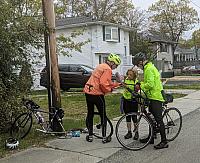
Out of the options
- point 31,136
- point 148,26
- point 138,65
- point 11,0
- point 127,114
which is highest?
point 148,26

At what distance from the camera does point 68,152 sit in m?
7.45

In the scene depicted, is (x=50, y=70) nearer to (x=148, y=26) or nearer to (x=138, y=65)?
(x=138, y=65)

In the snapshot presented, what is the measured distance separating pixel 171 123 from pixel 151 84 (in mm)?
1357

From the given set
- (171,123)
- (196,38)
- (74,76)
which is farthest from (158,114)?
(196,38)

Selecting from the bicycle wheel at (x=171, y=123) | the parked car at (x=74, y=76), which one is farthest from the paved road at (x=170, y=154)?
the parked car at (x=74, y=76)

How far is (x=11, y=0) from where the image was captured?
9.10m

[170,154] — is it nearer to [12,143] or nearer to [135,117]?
[135,117]

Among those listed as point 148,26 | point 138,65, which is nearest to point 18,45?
point 138,65

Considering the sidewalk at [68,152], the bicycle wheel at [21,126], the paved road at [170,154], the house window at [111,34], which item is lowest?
the paved road at [170,154]

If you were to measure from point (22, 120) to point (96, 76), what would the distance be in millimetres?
2156

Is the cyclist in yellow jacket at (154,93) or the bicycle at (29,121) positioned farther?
the bicycle at (29,121)

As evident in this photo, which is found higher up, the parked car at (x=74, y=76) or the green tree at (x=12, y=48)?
the green tree at (x=12, y=48)

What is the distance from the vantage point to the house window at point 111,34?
35.0 meters

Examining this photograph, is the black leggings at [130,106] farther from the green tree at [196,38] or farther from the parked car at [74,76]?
the green tree at [196,38]
